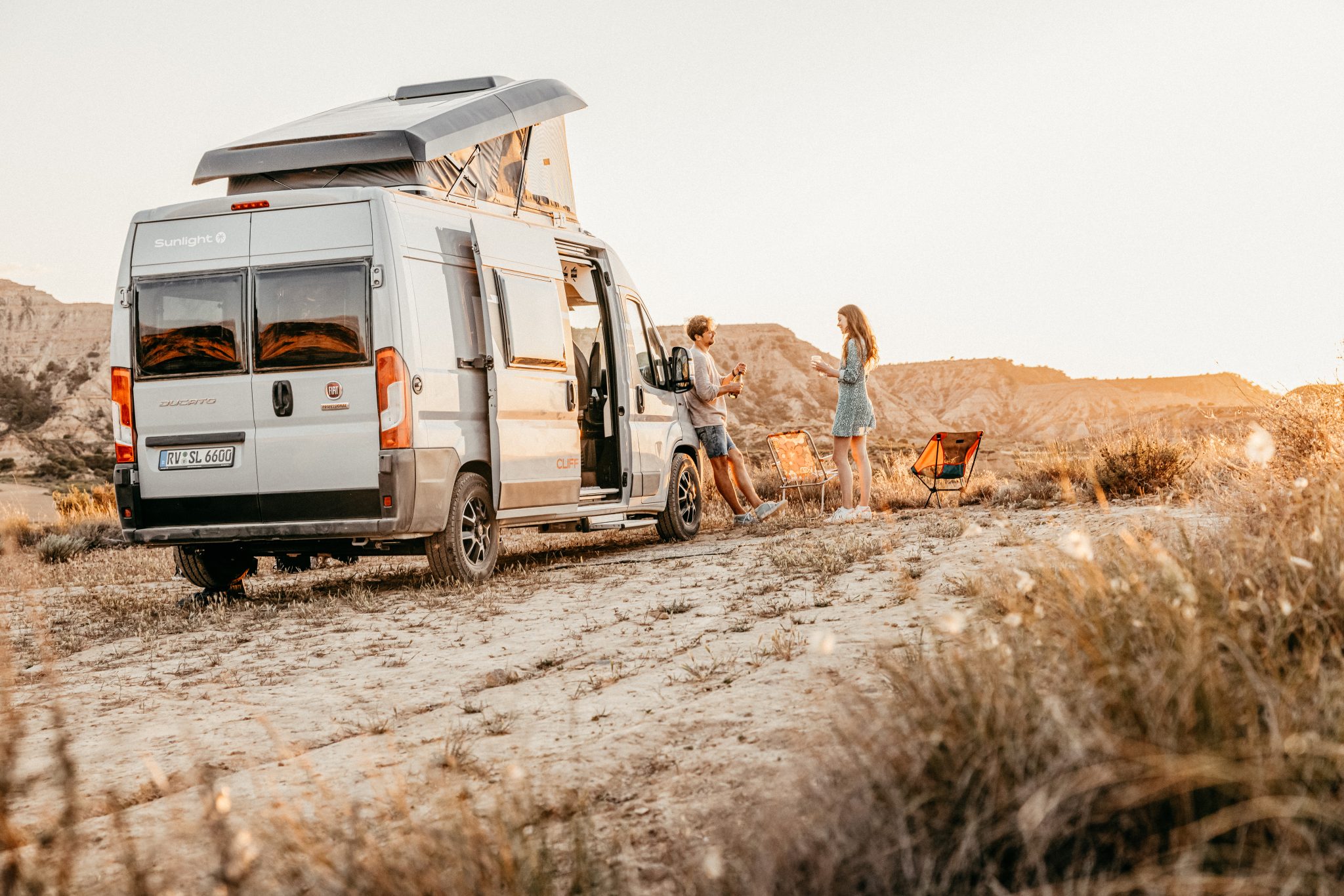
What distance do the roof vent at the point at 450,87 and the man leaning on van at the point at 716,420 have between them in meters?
3.17

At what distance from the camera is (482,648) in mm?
5727

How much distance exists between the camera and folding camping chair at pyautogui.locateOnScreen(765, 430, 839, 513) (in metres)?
12.6

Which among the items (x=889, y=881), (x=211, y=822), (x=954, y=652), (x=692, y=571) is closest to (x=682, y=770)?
(x=954, y=652)

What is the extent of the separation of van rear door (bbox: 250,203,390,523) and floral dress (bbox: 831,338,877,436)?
5.14m

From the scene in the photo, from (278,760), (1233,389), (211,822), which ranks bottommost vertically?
(278,760)

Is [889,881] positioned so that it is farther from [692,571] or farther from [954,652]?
[692,571]

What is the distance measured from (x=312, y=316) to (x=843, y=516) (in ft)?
18.1

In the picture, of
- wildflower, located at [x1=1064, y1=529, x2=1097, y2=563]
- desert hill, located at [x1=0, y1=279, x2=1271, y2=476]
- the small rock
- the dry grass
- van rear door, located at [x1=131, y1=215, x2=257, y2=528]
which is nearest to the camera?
the dry grass

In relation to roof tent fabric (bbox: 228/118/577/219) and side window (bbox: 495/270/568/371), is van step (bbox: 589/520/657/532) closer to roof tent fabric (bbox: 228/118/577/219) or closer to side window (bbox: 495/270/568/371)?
side window (bbox: 495/270/568/371)

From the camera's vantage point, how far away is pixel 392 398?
24.3ft

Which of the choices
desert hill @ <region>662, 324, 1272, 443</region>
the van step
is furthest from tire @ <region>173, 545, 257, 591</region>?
desert hill @ <region>662, 324, 1272, 443</region>

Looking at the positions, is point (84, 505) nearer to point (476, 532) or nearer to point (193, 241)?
point (193, 241)

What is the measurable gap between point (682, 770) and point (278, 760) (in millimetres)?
1438

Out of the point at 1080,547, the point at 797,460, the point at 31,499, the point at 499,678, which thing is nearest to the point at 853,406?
the point at 797,460
